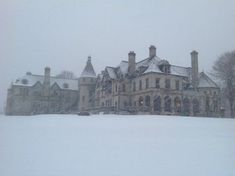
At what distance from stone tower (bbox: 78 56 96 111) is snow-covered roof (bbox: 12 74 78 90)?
8.45 m

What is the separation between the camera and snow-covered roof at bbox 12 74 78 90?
42.7 metres

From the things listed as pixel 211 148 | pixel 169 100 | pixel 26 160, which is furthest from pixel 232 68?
pixel 26 160

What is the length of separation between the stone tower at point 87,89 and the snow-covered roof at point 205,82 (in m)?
15.1

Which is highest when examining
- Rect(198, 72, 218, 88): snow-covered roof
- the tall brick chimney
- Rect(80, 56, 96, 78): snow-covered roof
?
the tall brick chimney

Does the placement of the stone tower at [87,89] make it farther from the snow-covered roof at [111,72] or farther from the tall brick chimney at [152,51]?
the tall brick chimney at [152,51]

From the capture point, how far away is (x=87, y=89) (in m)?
38.9

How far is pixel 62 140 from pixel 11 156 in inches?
88.4

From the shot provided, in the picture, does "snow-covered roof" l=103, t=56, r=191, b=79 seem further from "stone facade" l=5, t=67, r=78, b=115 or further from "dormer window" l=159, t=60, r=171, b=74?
"stone facade" l=5, t=67, r=78, b=115

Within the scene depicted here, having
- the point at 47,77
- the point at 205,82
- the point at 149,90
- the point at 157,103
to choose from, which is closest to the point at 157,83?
the point at 149,90

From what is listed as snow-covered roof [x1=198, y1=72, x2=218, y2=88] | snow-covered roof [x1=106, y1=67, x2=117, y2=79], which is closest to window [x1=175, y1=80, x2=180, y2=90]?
snow-covered roof [x1=198, y1=72, x2=218, y2=88]

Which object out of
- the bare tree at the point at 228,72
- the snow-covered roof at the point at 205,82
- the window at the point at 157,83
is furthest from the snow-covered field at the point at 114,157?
the snow-covered roof at the point at 205,82

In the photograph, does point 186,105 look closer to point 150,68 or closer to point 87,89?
point 150,68

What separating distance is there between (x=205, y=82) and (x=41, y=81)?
87.6 feet

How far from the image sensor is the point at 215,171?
544cm
